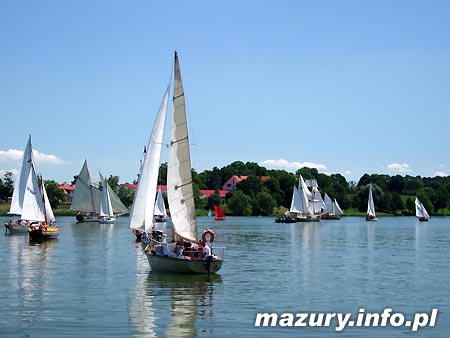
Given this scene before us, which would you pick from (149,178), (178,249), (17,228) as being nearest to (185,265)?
(178,249)

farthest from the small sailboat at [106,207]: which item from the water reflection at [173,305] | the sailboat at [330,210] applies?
the water reflection at [173,305]

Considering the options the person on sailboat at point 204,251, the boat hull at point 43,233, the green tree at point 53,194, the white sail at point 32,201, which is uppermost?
the green tree at point 53,194

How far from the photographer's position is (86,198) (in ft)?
461

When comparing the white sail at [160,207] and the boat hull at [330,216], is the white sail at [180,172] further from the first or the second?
the boat hull at [330,216]

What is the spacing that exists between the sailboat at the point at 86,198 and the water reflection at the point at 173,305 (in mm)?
95454

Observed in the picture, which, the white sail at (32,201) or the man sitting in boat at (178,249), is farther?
the white sail at (32,201)

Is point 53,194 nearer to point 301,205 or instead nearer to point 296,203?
point 296,203

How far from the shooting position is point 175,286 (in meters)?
37.4

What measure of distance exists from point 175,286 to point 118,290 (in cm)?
307

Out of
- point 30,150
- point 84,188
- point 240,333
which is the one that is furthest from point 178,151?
point 84,188

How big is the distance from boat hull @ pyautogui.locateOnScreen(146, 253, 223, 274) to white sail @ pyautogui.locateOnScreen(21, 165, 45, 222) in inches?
1686

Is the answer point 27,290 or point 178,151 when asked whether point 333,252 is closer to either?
point 178,151

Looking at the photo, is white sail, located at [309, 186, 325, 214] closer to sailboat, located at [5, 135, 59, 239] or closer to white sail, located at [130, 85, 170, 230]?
sailboat, located at [5, 135, 59, 239]

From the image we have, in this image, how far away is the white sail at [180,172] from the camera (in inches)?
1622
